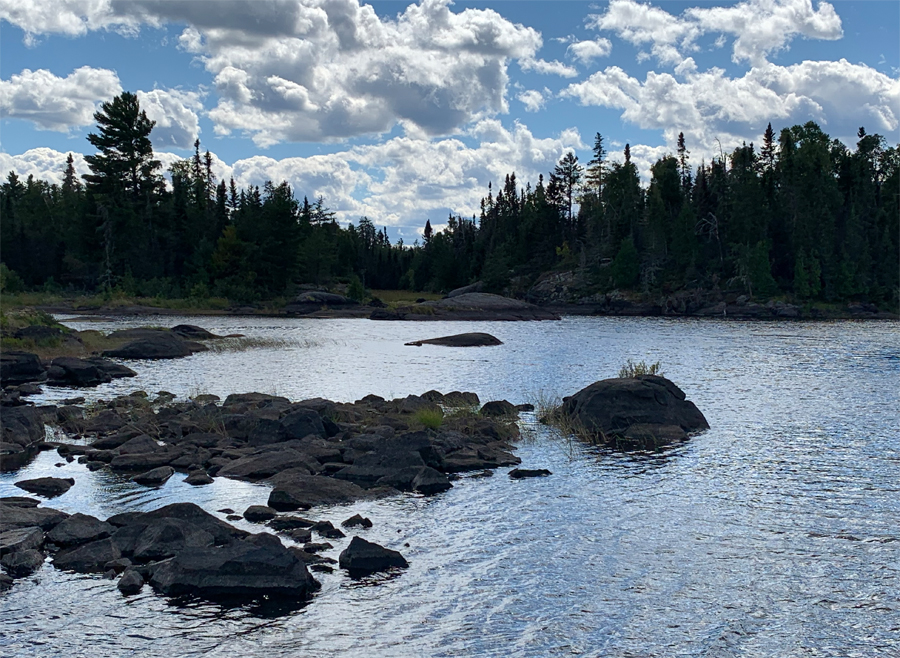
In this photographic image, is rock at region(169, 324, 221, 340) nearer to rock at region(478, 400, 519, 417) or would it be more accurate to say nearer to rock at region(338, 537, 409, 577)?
rock at region(478, 400, 519, 417)

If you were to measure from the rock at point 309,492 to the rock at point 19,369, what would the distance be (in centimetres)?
2231

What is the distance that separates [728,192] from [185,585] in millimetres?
118212

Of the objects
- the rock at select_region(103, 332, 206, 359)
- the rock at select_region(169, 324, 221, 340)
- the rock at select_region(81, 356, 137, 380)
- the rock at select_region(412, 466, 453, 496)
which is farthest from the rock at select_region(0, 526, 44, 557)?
the rock at select_region(169, 324, 221, 340)

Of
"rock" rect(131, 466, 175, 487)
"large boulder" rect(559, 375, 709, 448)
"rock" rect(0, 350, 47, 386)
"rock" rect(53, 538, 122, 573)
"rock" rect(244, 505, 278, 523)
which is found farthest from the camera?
"rock" rect(0, 350, 47, 386)

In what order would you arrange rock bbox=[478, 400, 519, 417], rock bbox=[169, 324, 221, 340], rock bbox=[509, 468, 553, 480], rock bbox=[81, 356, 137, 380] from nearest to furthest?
rock bbox=[509, 468, 553, 480], rock bbox=[478, 400, 519, 417], rock bbox=[81, 356, 137, 380], rock bbox=[169, 324, 221, 340]

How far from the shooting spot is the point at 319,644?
9711mm

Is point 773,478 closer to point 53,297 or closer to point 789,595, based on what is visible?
point 789,595

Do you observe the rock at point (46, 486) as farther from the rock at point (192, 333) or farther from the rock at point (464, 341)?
the rock at point (192, 333)

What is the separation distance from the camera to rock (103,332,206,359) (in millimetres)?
44375

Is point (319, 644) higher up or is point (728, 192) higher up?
point (728, 192)

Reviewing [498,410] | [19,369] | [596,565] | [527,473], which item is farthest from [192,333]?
[596,565]

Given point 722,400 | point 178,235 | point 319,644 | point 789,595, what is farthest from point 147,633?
point 178,235

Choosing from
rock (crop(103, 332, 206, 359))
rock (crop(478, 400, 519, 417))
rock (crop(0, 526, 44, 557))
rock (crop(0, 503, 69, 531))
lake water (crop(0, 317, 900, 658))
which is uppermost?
rock (crop(103, 332, 206, 359))

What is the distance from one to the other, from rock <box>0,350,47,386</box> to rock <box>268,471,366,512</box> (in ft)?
73.2
